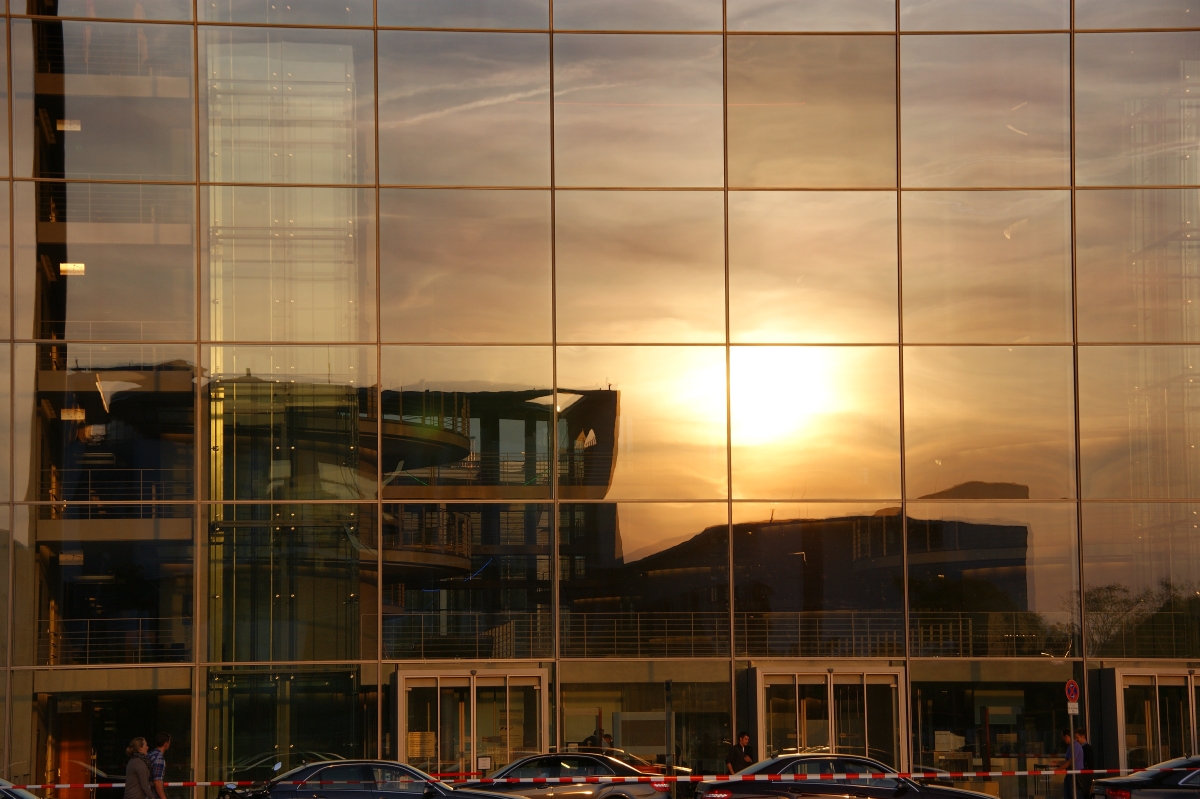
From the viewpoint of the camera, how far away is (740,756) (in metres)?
20.6

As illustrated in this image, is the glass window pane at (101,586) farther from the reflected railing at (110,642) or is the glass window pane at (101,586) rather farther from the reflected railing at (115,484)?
the reflected railing at (115,484)

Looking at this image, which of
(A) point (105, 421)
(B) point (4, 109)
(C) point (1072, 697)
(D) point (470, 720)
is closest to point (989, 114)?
(C) point (1072, 697)

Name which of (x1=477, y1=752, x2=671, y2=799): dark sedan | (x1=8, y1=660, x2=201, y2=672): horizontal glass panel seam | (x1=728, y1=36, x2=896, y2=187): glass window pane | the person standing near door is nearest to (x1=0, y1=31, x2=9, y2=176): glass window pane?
(x1=8, y1=660, x2=201, y2=672): horizontal glass panel seam

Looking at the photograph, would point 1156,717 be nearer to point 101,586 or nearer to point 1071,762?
point 1071,762

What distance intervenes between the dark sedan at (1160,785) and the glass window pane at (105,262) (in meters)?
16.5

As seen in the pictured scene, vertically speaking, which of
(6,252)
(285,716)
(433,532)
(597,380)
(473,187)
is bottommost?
(285,716)

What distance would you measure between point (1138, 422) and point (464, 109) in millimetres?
13334

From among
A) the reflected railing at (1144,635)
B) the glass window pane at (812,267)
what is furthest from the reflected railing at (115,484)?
the reflected railing at (1144,635)

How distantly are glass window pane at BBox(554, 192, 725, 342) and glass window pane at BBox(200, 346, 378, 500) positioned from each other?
394 centimetres

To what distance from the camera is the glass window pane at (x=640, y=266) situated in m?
22.5

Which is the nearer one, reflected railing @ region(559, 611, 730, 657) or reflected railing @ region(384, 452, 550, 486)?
reflected railing @ region(559, 611, 730, 657)

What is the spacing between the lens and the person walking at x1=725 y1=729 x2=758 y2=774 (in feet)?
67.3

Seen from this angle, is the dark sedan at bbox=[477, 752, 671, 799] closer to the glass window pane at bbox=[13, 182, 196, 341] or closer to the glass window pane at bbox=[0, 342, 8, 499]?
the glass window pane at bbox=[13, 182, 196, 341]

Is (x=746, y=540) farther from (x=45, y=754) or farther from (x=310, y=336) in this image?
(x=45, y=754)
